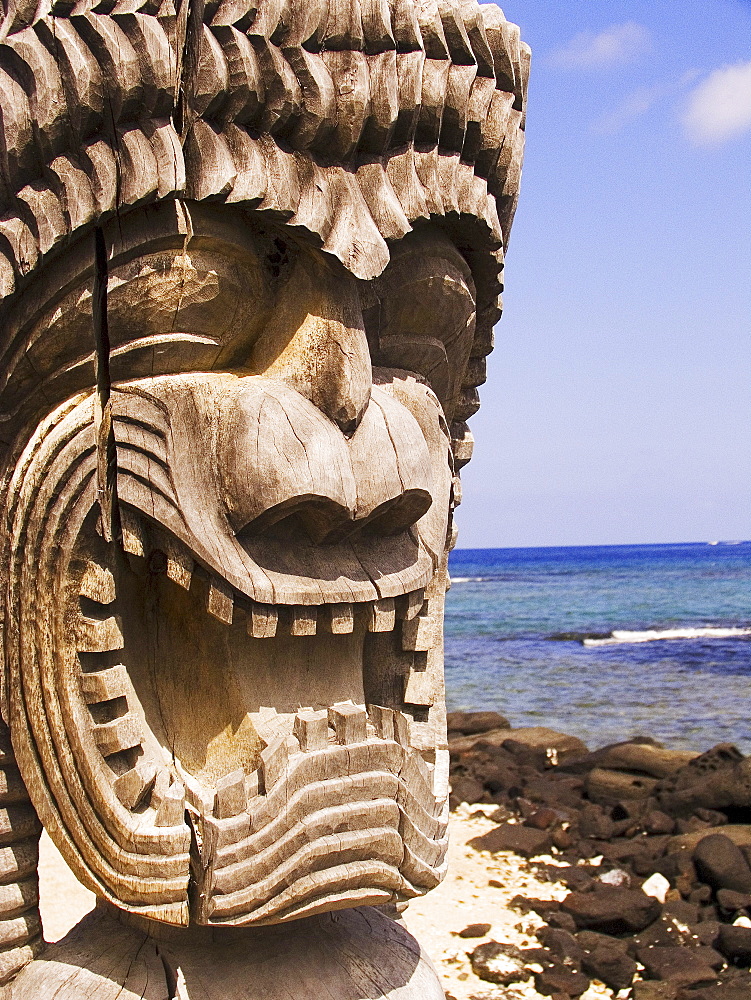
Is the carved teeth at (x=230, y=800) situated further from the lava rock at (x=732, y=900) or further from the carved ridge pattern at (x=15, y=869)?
the lava rock at (x=732, y=900)

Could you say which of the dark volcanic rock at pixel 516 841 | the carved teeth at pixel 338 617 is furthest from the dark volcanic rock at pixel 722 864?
the carved teeth at pixel 338 617

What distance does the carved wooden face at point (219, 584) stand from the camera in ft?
5.60

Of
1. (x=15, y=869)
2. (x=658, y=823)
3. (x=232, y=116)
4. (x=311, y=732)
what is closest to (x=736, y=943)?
(x=658, y=823)

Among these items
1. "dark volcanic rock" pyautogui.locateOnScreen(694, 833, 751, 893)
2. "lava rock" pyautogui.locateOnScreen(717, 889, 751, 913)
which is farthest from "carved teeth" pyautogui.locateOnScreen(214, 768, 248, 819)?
"dark volcanic rock" pyautogui.locateOnScreen(694, 833, 751, 893)

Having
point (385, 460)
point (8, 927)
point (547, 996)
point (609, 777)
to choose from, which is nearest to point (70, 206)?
point (385, 460)

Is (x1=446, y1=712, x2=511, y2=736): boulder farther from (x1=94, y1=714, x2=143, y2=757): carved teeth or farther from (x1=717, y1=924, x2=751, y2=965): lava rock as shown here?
(x1=94, y1=714, x2=143, y2=757): carved teeth

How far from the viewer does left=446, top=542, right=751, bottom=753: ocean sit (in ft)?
35.6

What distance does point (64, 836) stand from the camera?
1822mm

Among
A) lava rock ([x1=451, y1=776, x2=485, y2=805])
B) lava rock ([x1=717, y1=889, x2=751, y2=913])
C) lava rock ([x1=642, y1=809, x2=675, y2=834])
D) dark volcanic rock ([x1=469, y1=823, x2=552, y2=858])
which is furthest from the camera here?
lava rock ([x1=451, y1=776, x2=485, y2=805])

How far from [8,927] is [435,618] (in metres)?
1.11

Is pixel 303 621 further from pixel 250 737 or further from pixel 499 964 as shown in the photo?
pixel 499 964

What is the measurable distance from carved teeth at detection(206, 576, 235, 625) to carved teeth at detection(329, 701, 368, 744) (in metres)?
0.30

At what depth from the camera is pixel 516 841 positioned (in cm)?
570

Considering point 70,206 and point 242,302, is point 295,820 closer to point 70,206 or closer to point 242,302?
point 242,302
